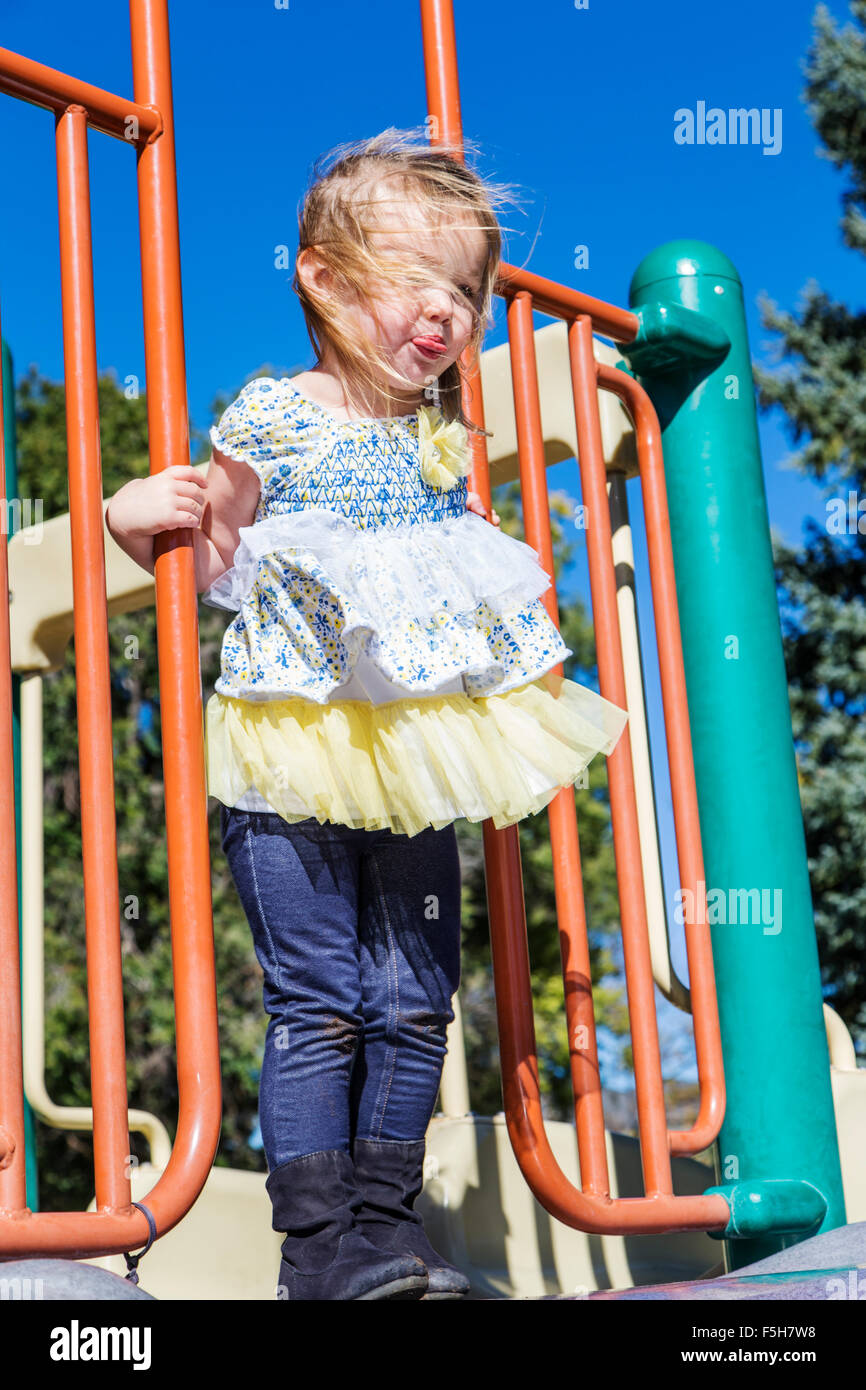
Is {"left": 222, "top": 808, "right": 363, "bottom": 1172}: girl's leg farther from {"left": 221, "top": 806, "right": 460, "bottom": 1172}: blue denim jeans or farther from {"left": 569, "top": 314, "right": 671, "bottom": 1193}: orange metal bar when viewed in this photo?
{"left": 569, "top": 314, "right": 671, "bottom": 1193}: orange metal bar

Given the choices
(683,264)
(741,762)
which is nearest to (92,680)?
(741,762)

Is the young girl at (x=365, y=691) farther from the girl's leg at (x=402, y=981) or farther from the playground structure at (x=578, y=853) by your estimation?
the playground structure at (x=578, y=853)

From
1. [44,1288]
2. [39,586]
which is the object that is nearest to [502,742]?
[44,1288]

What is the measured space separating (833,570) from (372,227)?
8.68m

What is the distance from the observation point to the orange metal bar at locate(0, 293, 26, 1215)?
40.7 inches

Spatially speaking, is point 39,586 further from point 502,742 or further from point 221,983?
point 221,983

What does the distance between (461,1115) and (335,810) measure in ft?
4.37

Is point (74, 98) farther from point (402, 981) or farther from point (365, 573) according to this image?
point (402, 981)

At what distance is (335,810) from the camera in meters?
1.35

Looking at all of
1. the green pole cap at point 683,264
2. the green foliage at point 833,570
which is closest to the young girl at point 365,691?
the green pole cap at point 683,264

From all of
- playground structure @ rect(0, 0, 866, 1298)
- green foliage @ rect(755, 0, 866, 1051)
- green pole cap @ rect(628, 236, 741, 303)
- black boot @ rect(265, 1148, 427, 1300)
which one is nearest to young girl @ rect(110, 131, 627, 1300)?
black boot @ rect(265, 1148, 427, 1300)

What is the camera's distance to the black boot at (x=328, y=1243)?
127 centimetres

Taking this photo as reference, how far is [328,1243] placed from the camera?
4.28ft
